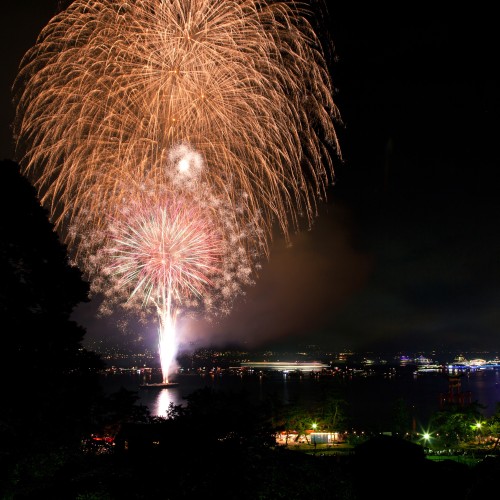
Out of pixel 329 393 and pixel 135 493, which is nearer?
pixel 135 493

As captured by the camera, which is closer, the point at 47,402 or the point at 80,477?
the point at 80,477

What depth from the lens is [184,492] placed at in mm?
A: 8969

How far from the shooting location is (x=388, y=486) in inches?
555

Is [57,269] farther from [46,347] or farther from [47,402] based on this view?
[47,402]

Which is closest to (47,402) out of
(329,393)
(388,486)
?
(388,486)

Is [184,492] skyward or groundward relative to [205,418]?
groundward

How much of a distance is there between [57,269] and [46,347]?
1.69m

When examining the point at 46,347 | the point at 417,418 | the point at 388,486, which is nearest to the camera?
the point at 46,347

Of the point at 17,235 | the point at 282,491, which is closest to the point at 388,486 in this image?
the point at 282,491

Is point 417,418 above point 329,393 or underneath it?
underneath

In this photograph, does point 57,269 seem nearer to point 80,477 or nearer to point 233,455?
point 80,477

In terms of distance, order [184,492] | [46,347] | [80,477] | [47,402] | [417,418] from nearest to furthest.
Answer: [184,492] < [80,477] < [47,402] < [46,347] < [417,418]

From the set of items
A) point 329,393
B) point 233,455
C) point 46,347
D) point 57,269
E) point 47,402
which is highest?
point 57,269

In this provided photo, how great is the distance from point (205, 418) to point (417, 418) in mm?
73953
